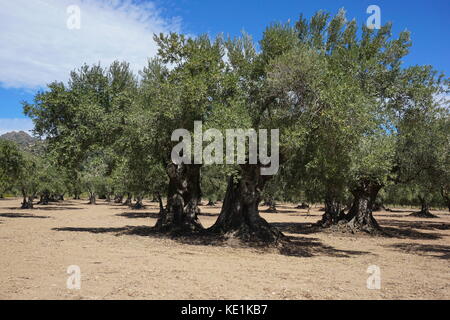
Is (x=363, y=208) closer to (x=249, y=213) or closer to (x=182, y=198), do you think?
(x=249, y=213)

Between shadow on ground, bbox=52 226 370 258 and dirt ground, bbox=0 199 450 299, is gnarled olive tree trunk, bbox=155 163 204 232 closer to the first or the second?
shadow on ground, bbox=52 226 370 258

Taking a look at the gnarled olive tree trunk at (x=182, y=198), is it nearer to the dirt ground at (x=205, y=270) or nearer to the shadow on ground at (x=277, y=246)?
the shadow on ground at (x=277, y=246)

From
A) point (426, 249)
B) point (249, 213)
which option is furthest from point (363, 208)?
point (249, 213)

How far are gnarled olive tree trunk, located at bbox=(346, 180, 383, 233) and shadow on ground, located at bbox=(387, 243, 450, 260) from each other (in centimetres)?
513

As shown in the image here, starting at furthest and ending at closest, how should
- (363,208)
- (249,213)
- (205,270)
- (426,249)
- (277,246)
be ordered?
(363,208) → (426,249) → (249,213) → (277,246) → (205,270)

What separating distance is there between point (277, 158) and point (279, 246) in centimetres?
454

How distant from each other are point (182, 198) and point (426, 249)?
14183 millimetres

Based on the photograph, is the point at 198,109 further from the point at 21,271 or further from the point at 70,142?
the point at 21,271

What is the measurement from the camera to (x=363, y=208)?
27.1 metres

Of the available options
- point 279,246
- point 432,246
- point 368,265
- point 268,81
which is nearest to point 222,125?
point 268,81

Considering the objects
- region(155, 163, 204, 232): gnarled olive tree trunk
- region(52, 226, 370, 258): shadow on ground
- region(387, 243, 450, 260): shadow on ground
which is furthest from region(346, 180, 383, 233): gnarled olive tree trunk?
region(155, 163, 204, 232): gnarled olive tree trunk

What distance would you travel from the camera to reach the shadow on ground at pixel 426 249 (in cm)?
1766

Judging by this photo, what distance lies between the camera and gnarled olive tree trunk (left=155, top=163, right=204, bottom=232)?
2159 cm

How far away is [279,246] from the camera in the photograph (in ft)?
57.9
